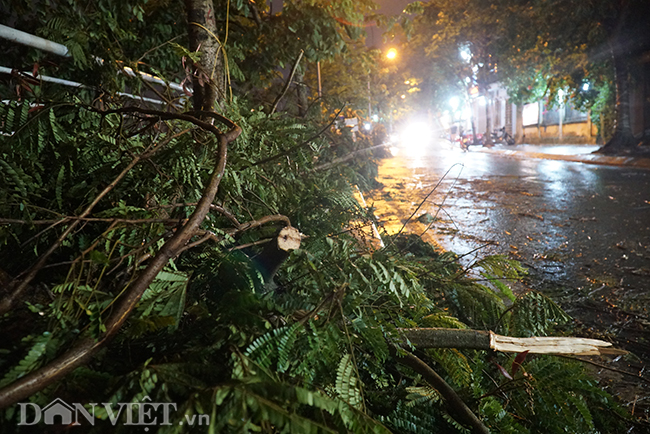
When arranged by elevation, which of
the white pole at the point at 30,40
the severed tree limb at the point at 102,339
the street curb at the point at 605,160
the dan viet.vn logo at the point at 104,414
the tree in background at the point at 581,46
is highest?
the tree in background at the point at 581,46

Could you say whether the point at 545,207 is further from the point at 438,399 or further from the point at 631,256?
the point at 438,399

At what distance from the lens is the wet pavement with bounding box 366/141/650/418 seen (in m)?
3.22

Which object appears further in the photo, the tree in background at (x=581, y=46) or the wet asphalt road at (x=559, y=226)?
the tree in background at (x=581, y=46)

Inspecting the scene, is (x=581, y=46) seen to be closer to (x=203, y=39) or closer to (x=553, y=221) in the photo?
(x=553, y=221)

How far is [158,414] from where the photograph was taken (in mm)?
1032

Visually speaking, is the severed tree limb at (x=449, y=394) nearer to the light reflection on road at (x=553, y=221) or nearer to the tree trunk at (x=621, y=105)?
the light reflection on road at (x=553, y=221)

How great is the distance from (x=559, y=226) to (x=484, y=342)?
5.22m

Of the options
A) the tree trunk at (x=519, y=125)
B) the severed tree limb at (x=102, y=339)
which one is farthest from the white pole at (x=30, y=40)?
the tree trunk at (x=519, y=125)

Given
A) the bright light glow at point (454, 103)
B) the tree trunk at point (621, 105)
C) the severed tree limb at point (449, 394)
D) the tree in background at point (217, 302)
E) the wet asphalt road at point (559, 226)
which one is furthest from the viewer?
the bright light glow at point (454, 103)

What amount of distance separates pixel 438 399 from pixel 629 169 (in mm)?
15106

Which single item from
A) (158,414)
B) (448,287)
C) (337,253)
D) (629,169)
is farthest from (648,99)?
(158,414)

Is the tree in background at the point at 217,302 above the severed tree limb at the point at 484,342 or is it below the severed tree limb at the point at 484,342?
above

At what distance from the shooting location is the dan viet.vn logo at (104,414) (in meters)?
0.99

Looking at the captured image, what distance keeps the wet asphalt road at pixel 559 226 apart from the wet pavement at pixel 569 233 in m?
0.01
